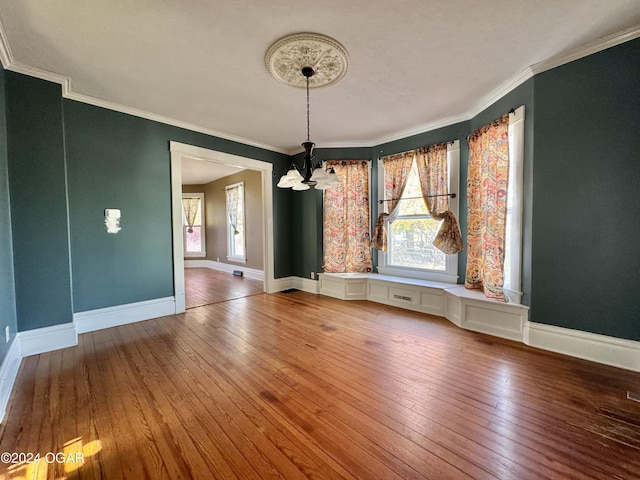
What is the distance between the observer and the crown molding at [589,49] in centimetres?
217

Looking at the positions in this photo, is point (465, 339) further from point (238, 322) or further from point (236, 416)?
point (238, 322)

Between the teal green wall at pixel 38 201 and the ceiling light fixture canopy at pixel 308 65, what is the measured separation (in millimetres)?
2370

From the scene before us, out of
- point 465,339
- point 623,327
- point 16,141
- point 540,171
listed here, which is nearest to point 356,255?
point 465,339

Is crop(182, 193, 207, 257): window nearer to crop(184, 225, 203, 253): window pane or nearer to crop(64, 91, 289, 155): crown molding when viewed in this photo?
crop(184, 225, 203, 253): window pane

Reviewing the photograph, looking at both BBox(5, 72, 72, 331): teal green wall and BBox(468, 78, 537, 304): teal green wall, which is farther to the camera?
BBox(468, 78, 537, 304): teal green wall

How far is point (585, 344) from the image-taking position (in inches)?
95.3

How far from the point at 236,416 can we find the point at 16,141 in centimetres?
332

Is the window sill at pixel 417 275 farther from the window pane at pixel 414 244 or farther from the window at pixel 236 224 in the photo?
the window at pixel 236 224

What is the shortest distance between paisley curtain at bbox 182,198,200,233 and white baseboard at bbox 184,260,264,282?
113cm

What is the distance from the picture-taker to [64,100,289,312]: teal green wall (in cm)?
309

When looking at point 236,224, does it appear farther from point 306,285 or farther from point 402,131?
point 402,131

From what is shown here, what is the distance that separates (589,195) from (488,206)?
0.87 m

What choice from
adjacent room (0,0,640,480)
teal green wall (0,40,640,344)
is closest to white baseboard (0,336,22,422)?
adjacent room (0,0,640,480)

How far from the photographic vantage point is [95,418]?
1.71 meters
